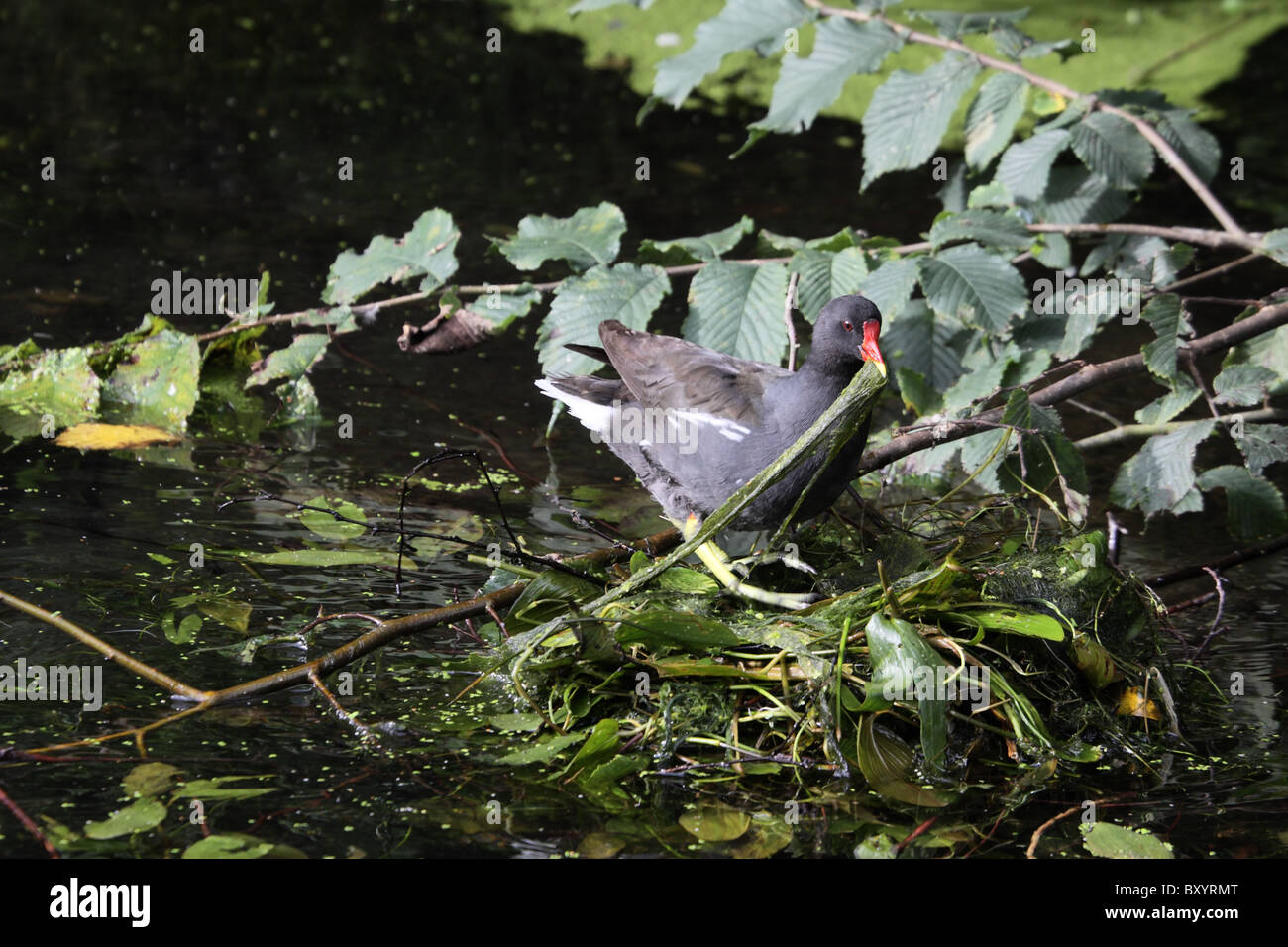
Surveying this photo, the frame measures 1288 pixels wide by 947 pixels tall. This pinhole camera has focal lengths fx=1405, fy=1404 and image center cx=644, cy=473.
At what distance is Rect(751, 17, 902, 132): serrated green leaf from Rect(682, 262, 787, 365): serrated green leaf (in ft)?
1.37

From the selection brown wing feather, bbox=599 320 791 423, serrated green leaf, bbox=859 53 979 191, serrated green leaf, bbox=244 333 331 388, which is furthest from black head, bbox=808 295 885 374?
serrated green leaf, bbox=244 333 331 388

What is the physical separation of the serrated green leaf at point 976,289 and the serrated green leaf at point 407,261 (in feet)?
3.52

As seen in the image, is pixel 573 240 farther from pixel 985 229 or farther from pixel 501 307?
pixel 985 229

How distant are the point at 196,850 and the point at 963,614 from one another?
4.00 ft

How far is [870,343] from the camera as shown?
2.58 m

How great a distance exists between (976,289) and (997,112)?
63 centimetres

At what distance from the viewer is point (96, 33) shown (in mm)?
6707

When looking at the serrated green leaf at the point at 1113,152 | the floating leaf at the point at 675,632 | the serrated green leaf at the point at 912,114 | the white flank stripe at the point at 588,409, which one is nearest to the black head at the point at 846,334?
the white flank stripe at the point at 588,409

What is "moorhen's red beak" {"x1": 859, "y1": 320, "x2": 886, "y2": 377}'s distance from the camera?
101 inches

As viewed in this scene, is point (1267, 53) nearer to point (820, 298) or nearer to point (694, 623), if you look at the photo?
point (820, 298)

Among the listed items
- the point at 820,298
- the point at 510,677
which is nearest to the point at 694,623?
the point at 510,677

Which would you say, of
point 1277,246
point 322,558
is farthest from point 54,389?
point 1277,246

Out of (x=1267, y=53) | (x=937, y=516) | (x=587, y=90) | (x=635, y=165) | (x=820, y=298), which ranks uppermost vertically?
(x=1267, y=53)

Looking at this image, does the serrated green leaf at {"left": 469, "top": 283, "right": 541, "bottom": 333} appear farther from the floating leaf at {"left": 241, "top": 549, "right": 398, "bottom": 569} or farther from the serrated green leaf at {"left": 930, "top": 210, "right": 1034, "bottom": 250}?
the serrated green leaf at {"left": 930, "top": 210, "right": 1034, "bottom": 250}
